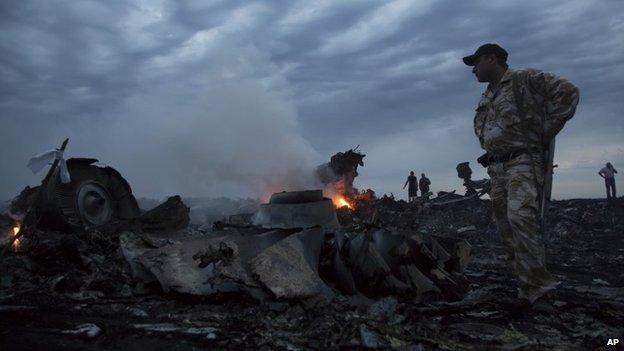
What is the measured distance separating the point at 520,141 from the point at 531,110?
0.33 m

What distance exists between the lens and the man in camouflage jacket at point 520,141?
12.7 feet

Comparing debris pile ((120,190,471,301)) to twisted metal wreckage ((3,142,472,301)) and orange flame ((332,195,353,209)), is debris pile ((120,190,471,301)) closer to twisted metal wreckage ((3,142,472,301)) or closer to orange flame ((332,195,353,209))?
twisted metal wreckage ((3,142,472,301))

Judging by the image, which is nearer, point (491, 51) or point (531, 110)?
point (531, 110)

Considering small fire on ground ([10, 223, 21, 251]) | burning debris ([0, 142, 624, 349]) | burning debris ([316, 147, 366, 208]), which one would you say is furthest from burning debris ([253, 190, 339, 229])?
burning debris ([316, 147, 366, 208])

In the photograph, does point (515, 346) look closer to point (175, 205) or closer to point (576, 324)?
point (576, 324)

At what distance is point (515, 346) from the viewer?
110 inches

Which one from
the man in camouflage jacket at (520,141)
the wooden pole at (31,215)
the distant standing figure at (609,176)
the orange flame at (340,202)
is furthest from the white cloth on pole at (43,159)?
the distant standing figure at (609,176)

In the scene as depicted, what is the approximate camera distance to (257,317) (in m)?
3.43

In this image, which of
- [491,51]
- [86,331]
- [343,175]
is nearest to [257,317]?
[86,331]

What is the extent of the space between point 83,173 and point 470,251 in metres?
7.27

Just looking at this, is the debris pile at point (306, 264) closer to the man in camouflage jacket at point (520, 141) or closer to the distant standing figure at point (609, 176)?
the man in camouflage jacket at point (520, 141)

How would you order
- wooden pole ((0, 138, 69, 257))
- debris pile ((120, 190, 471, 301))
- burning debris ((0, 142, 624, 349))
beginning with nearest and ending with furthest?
burning debris ((0, 142, 624, 349)) < debris pile ((120, 190, 471, 301)) < wooden pole ((0, 138, 69, 257))

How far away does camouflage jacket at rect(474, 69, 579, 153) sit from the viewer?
4012 millimetres

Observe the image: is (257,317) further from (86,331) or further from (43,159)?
(43,159)
